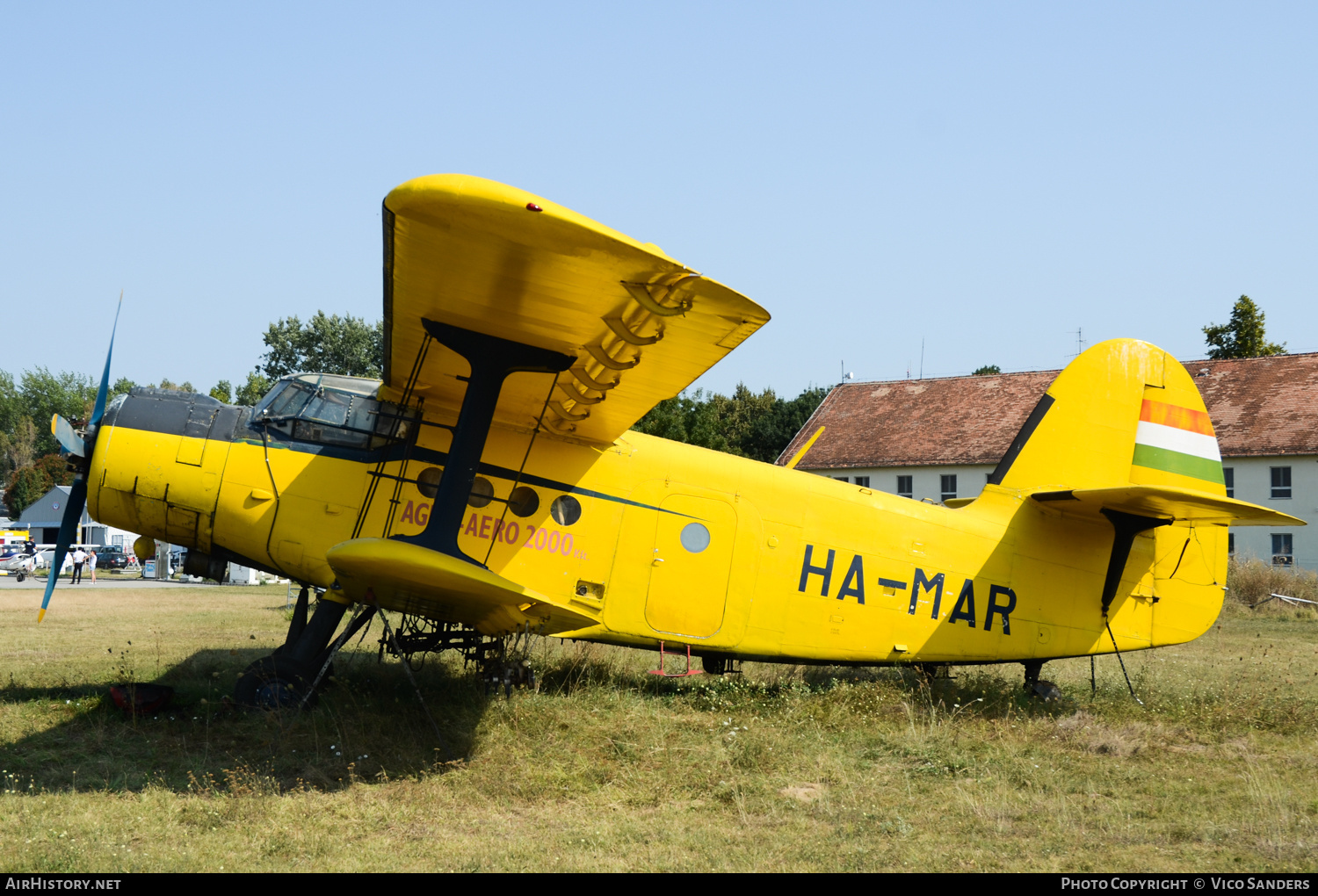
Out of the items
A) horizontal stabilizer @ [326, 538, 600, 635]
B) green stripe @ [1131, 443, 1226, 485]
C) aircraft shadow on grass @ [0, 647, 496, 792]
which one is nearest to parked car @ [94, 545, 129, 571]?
aircraft shadow on grass @ [0, 647, 496, 792]

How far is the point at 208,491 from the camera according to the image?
7844 mm

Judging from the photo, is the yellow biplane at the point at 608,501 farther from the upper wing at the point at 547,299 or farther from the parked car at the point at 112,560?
the parked car at the point at 112,560

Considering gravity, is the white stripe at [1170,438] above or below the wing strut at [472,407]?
above

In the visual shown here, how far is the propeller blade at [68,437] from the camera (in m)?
7.70

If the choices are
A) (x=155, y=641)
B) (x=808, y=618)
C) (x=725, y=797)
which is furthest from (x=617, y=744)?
(x=155, y=641)

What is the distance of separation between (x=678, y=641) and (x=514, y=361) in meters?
3.15

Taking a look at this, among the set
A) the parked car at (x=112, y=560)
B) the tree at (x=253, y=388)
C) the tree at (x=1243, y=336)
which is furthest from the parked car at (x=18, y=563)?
the tree at (x=1243, y=336)

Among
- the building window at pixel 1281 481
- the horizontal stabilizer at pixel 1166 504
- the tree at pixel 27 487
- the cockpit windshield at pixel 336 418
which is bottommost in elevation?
the tree at pixel 27 487

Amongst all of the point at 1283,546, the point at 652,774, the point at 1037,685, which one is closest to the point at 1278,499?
the point at 1283,546

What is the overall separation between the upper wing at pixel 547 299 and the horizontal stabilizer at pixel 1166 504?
430 cm

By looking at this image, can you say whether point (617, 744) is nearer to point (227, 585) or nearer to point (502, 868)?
point (502, 868)

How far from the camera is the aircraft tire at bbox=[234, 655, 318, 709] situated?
8.02 meters

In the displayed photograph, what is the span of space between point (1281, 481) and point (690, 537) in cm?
3217

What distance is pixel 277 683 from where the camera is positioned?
8.05m
